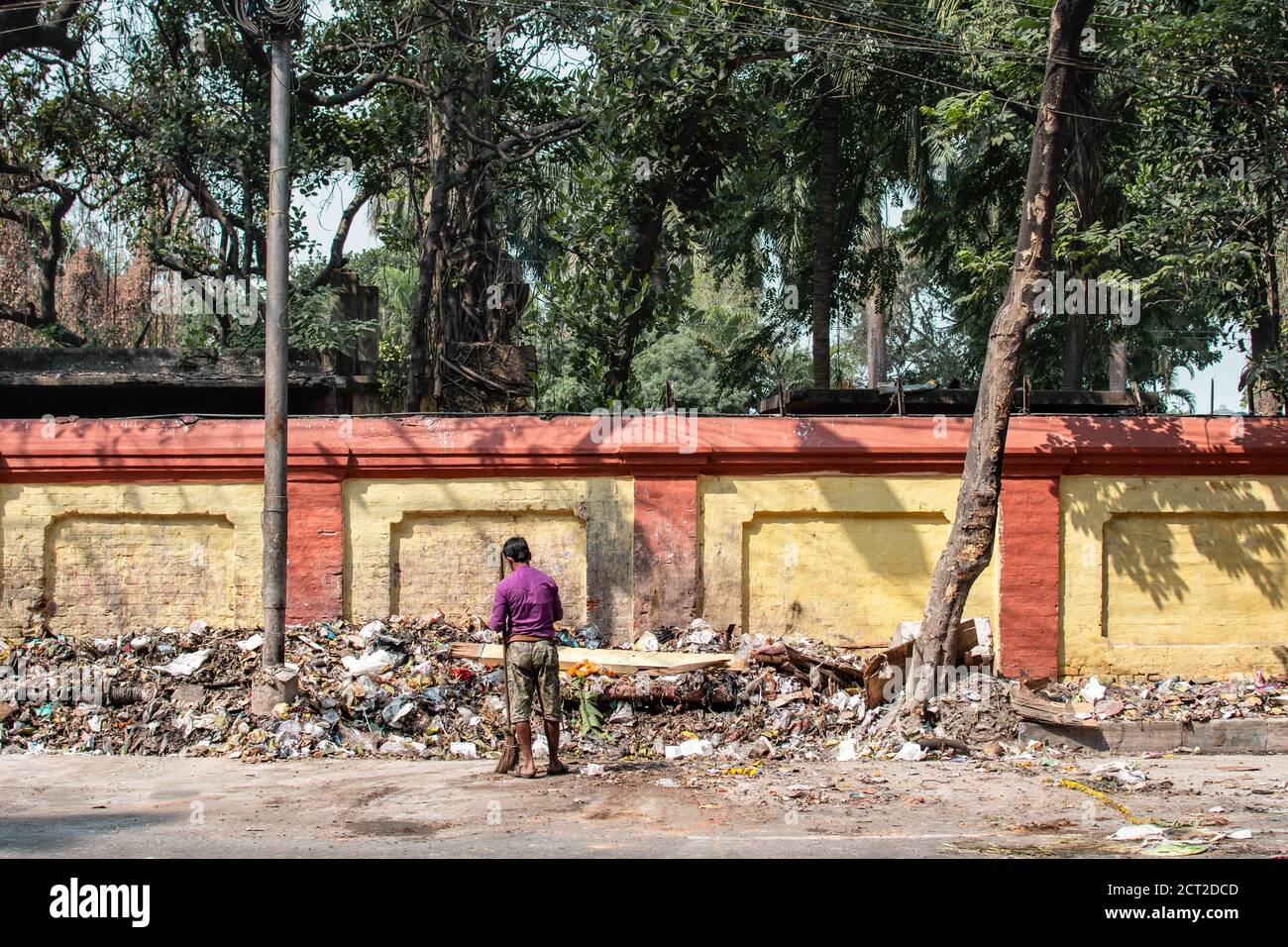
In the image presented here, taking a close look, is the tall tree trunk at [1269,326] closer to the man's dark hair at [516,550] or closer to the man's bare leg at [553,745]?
the man's dark hair at [516,550]

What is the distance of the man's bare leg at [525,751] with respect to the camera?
8000 millimetres

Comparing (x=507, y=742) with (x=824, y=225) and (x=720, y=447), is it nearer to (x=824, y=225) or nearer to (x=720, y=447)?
(x=720, y=447)

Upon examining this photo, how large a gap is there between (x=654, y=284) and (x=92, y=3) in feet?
28.0

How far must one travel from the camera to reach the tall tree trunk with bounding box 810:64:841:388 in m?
19.7

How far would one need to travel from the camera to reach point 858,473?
1084cm

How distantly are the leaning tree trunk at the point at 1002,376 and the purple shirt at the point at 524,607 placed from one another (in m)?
3.17

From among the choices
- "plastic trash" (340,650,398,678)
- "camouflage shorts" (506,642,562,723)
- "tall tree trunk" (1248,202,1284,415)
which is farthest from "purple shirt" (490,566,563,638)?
"tall tree trunk" (1248,202,1284,415)

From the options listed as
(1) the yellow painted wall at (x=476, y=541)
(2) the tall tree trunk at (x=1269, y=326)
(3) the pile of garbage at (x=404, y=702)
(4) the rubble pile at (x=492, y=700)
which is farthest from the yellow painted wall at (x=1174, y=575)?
(1) the yellow painted wall at (x=476, y=541)

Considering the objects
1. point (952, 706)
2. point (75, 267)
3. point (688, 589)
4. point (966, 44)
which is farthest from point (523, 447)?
point (75, 267)

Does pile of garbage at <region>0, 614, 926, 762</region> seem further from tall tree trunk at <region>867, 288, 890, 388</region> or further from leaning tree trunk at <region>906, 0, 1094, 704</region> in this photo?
tall tree trunk at <region>867, 288, 890, 388</region>

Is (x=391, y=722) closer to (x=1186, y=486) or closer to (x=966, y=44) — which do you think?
(x=1186, y=486)

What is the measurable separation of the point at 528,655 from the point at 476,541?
3.10 m

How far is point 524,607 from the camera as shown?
320 inches

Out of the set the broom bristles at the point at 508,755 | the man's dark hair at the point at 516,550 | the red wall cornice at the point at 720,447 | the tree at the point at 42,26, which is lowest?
the broom bristles at the point at 508,755
